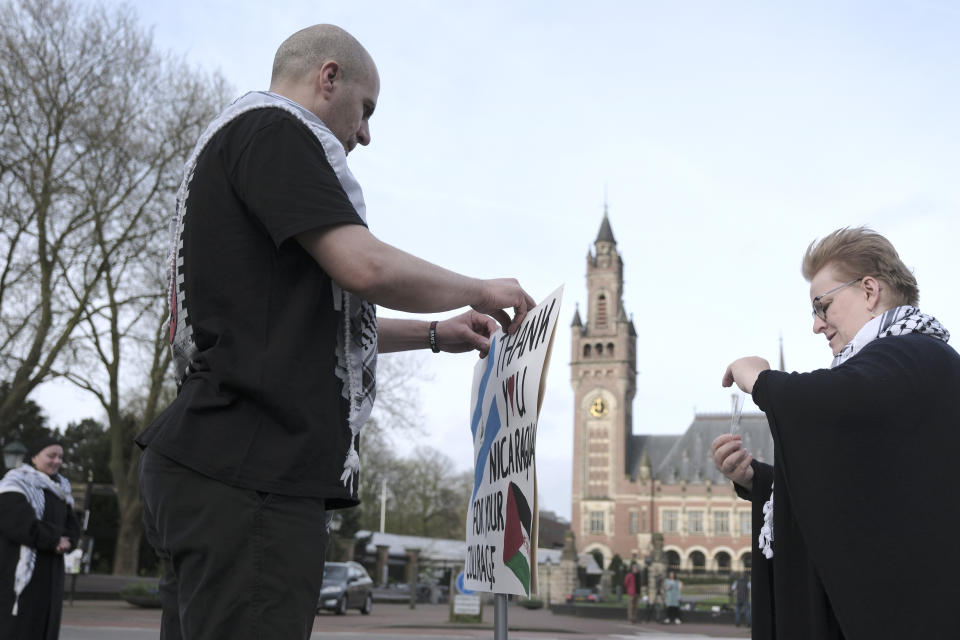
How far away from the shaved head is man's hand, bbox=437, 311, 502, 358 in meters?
1.16

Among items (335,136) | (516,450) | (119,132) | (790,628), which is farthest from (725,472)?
(119,132)

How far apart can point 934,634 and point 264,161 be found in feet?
6.71

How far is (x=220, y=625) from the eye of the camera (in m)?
1.95

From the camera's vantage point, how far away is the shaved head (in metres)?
2.39

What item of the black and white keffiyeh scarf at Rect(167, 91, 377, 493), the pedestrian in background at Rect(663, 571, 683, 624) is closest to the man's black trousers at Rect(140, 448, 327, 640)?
the black and white keffiyeh scarf at Rect(167, 91, 377, 493)

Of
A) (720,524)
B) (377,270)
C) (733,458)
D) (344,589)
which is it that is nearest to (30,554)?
(733,458)

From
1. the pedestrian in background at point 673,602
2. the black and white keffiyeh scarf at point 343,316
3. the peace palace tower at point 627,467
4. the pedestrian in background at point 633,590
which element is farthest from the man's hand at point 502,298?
the peace palace tower at point 627,467

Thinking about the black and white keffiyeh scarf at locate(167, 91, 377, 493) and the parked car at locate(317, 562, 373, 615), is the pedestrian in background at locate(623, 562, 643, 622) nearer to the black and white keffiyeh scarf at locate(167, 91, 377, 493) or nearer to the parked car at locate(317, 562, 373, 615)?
the parked car at locate(317, 562, 373, 615)

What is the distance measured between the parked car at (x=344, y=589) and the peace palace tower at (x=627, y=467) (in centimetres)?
6269

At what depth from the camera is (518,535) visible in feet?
9.20

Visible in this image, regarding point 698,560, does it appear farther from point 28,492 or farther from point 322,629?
point 28,492

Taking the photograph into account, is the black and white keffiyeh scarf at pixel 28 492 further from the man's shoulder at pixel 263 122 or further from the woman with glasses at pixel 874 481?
the woman with glasses at pixel 874 481

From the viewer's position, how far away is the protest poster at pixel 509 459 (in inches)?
107

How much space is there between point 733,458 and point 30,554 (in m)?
5.10
